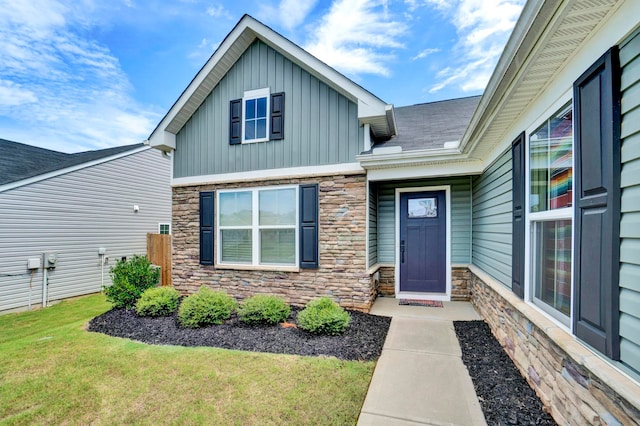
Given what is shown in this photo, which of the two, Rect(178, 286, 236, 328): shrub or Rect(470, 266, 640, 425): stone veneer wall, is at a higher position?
Rect(470, 266, 640, 425): stone veneer wall

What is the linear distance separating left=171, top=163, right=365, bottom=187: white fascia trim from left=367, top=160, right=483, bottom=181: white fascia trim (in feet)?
1.12

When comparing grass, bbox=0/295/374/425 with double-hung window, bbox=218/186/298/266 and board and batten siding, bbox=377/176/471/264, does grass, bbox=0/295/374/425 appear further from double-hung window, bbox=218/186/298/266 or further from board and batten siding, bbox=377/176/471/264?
board and batten siding, bbox=377/176/471/264

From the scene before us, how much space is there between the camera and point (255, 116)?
606 centimetres

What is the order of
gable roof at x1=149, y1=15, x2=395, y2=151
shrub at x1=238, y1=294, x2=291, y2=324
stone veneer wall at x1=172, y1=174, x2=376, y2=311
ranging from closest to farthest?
shrub at x1=238, y1=294, x2=291, y2=324 → gable roof at x1=149, y1=15, x2=395, y2=151 → stone veneer wall at x1=172, y1=174, x2=376, y2=311

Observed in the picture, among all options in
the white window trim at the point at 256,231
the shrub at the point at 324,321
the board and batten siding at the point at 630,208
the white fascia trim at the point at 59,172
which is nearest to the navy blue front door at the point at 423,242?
the white window trim at the point at 256,231

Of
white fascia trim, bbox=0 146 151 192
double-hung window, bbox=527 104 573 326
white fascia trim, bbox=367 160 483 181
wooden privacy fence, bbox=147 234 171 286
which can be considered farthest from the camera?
wooden privacy fence, bbox=147 234 171 286

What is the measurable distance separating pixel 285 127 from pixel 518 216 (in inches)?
170

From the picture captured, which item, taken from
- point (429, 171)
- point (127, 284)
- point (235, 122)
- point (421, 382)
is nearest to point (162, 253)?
point (127, 284)

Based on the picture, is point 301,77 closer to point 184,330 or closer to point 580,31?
point 580,31

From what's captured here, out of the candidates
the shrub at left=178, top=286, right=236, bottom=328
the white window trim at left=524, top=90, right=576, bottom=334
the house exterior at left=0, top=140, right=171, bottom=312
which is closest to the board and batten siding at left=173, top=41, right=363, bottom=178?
the house exterior at left=0, top=140, right=171, bottom=312

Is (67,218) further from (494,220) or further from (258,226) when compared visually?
(494,220)

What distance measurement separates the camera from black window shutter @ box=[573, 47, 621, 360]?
63.6 inches

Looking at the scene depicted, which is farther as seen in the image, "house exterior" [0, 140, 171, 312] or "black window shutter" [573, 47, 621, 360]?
"house exterior" [0, 140, 171, 312]

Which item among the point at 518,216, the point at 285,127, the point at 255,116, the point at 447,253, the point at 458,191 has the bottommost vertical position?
the point at 447,253
